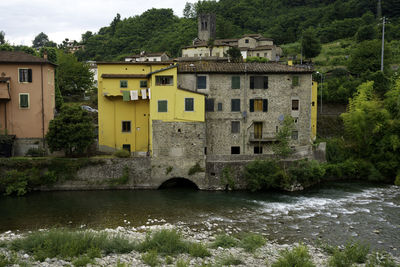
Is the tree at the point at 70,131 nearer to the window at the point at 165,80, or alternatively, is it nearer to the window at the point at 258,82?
the window at the point at 165,80

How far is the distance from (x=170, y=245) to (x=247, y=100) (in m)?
18.8

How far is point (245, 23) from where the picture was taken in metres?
106

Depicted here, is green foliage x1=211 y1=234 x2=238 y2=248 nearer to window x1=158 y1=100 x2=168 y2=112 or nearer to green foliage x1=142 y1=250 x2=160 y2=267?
green foliage x1=142 y1=250 x2=160 y2=267

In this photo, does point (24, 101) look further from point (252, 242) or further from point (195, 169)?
point (252, 242)

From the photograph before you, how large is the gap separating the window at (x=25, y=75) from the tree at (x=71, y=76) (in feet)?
61.1

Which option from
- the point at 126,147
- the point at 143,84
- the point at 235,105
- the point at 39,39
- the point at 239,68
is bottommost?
the point at 126,147

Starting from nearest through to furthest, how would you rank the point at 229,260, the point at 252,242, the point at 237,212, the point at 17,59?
the point at 229,260 < the point at 252,242 < the point at 237,212 < the point at 17,59

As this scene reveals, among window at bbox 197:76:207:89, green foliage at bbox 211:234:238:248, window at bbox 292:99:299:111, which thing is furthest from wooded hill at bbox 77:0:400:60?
green foliage at bbox 211:234:238:248

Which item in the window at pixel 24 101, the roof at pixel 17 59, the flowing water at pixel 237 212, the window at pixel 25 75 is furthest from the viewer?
the window at pixel 24 101

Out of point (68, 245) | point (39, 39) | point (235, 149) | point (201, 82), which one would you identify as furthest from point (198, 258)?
point (39, 39)

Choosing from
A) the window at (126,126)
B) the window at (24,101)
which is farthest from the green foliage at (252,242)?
the window at (24,101)

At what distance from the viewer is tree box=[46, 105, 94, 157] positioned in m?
29.4

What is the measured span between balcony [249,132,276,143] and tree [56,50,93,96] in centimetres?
2907

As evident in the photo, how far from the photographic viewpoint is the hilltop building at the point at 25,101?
31.5 metres
